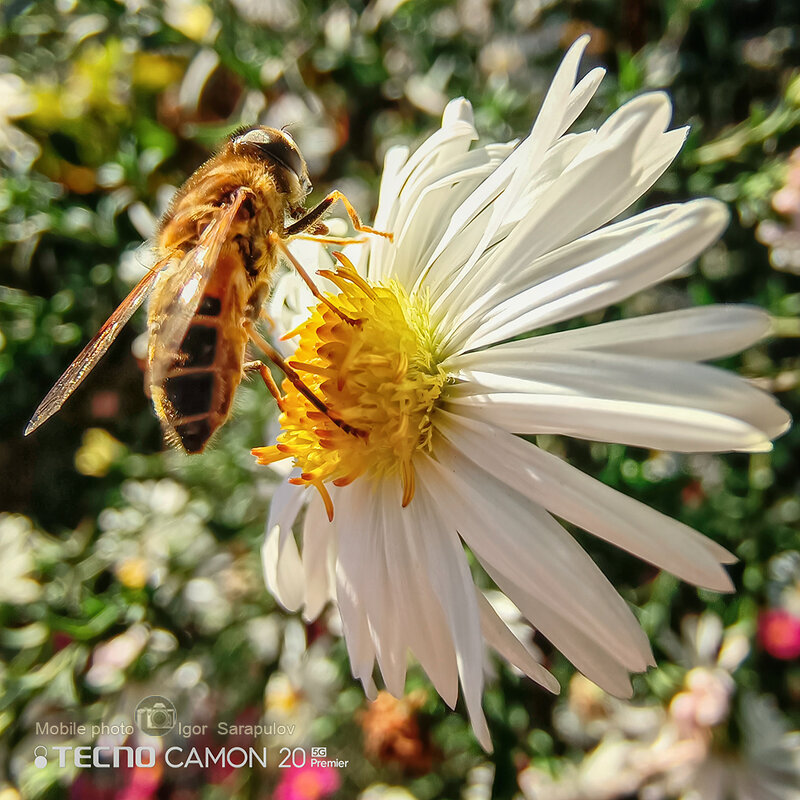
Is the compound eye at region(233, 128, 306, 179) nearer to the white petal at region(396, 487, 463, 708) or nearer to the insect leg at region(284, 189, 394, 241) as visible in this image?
the insect leg at region(284, 189, 394, 241)

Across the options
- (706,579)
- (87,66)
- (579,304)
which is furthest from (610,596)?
(87,66)

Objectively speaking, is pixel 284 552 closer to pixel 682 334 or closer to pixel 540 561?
pixel 540 561

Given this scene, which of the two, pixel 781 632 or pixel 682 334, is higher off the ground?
pixel 682 334

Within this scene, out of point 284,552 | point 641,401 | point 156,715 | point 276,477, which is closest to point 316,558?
point 284,552

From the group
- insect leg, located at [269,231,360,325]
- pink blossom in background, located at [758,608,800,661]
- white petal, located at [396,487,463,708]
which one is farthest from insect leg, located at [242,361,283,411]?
pink blossom in background, located at [758,608,800,661]

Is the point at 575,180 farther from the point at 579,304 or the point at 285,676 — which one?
the point at 285,676

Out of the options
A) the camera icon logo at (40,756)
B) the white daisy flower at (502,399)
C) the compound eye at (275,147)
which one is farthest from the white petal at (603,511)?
the camera icon logo at (40,756)

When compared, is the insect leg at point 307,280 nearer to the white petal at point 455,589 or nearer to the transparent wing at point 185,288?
the transparent wing at point 185,288
